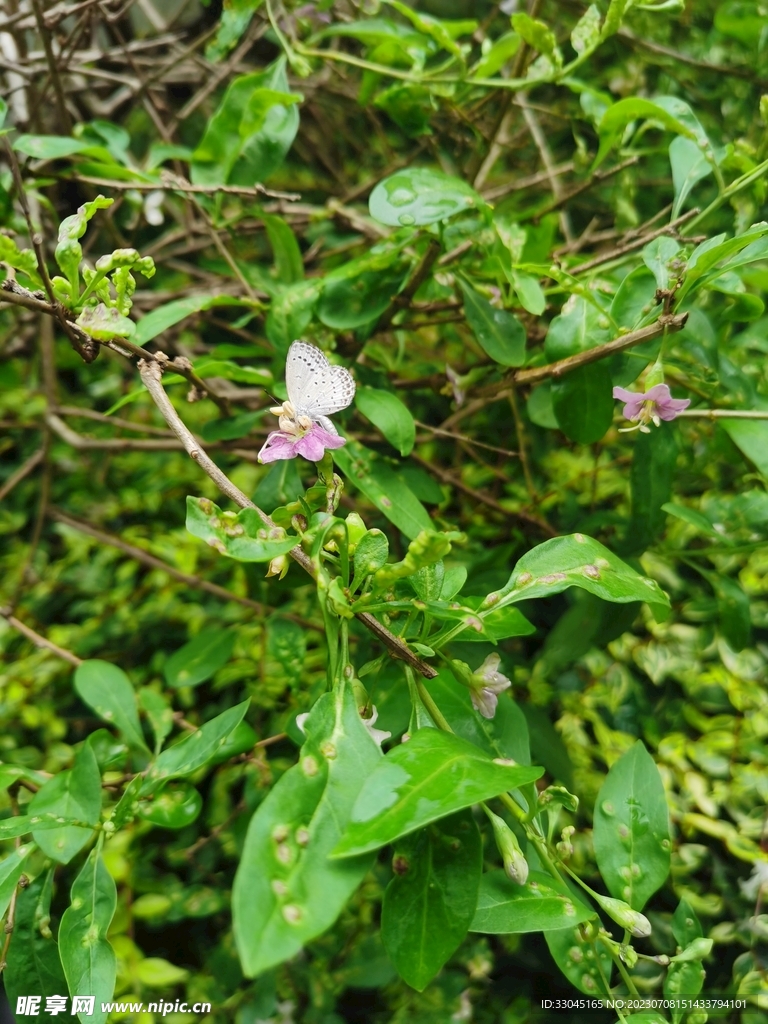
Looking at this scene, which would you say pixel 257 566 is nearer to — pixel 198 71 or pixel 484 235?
pixel 484 235

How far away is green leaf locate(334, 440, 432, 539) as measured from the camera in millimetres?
702

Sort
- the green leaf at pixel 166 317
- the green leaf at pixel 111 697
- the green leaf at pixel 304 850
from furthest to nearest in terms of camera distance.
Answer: the green leaf at pixel 111 697, the green leaf at pixel 166 317, the green leaf at pixel 304 850

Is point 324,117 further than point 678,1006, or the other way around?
point 324,117

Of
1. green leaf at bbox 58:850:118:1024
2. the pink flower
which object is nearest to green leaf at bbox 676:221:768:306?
the pink flower

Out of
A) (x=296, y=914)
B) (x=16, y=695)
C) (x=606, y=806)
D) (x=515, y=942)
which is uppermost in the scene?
(x=296, y=914)

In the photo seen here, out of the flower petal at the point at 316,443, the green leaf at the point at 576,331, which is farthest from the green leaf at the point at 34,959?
the green leaf at the point at 576,331

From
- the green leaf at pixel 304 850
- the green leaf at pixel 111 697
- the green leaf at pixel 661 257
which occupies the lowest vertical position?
the green leaf at pixel 111 697

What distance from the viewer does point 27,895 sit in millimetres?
713

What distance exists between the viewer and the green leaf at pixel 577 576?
A: 546 millimetres

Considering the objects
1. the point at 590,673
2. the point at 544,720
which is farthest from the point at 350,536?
the point at 590,673

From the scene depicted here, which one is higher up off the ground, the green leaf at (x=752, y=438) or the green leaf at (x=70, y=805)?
the green leaf at (x=752, y=438)

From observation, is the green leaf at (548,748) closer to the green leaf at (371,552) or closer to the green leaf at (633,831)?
the green leaf at (633,831)

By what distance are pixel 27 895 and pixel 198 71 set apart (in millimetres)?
1458

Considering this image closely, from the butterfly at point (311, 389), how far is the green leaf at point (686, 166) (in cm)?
46
